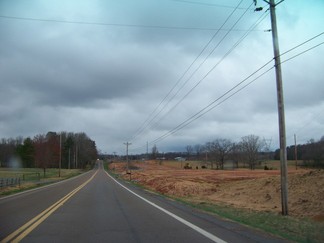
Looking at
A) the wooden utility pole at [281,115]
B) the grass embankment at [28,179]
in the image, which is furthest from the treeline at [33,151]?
the wooden utility pole at [281,115]

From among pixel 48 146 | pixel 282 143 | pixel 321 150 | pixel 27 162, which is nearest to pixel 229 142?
pixel 321 150

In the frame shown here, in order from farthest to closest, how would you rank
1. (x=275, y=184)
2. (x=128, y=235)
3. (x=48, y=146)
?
(x=48, y=146) → (x=275, y=184) → (x=128, y=235)

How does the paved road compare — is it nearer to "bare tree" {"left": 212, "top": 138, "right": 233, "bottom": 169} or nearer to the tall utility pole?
the tall utility pole

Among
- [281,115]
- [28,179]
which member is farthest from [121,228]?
[28,179]

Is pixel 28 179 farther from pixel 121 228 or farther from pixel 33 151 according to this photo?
pixel 33 151

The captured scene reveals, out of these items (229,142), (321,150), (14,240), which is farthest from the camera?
(229,142)

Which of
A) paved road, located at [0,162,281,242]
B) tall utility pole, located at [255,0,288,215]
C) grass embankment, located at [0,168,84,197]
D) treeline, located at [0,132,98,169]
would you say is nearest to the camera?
paved road, located at [0,162,281,242]

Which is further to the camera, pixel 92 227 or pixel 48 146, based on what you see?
pixel 48 146

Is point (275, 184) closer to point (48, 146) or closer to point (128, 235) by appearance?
point (128, 235)

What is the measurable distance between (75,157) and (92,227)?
6527 inches

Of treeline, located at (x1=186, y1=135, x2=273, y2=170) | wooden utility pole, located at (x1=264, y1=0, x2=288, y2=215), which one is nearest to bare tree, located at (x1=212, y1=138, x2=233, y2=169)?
treeline, located at (x1=186, y1=135, x2=273, y2=170)

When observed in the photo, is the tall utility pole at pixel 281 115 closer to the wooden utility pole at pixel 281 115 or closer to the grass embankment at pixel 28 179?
the wooden utility pole at pixel 281 115

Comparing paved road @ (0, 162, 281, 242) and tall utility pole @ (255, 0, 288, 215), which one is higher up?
tall utility pole @ (255, 0, 288, 215)

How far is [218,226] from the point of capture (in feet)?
38.8
